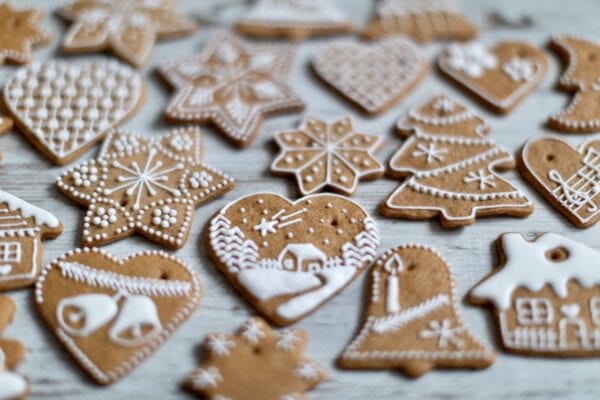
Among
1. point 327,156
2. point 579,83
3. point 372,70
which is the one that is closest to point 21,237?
point 327,156

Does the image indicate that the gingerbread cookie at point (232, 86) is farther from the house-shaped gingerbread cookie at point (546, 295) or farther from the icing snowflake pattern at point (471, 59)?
the house-shaped gingerbread cookie at point (546, 295)

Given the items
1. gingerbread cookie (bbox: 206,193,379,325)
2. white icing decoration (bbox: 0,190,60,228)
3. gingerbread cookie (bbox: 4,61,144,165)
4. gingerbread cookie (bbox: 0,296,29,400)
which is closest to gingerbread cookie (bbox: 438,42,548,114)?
gingerbread cookie (bbox: 206,193,379,325)

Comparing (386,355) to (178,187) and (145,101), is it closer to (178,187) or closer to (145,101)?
(178,187)

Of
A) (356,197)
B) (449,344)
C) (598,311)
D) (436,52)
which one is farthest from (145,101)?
(598,311)

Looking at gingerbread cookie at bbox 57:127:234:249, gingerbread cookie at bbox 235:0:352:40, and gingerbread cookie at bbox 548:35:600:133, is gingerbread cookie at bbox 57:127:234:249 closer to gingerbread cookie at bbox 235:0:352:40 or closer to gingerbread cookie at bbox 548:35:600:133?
gingerbread cookie at bbox 235:0:352:40

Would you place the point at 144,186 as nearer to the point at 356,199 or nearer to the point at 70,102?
the point at 70,102

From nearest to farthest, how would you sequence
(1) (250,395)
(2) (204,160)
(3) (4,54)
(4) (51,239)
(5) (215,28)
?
(1) (250,395) → (4) (51,239) → (2) (204,160) → (3) (4,54) → (5) (215,28)

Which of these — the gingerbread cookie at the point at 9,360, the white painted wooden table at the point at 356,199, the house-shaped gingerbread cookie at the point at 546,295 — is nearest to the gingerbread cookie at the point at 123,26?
the white painted wooden table at the point at 356,199
